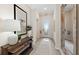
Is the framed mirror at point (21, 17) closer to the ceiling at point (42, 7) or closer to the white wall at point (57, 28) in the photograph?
the ceiling at point (42, 7)

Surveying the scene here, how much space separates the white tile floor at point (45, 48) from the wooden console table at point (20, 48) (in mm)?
133

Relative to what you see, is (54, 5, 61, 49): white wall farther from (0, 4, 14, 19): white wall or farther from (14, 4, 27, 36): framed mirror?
(0, 4, 14, 19): white wall

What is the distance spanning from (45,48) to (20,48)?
18.4 inches

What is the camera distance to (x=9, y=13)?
1.79 metres

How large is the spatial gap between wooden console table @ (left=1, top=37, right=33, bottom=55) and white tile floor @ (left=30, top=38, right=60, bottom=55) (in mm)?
133

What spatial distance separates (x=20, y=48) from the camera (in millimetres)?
1849

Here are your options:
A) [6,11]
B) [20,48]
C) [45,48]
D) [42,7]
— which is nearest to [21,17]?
[6,11]

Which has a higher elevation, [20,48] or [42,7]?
[42,7]

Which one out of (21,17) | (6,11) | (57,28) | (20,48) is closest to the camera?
(6,11)

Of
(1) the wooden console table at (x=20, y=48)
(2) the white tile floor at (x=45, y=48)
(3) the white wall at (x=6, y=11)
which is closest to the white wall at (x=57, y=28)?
(2) the white tile floor at (x=45, y=48)

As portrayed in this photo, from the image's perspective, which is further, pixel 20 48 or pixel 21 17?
pixel 21 17

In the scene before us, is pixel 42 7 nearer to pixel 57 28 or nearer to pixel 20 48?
pixel 57 28

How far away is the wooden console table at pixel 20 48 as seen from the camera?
159 cm
